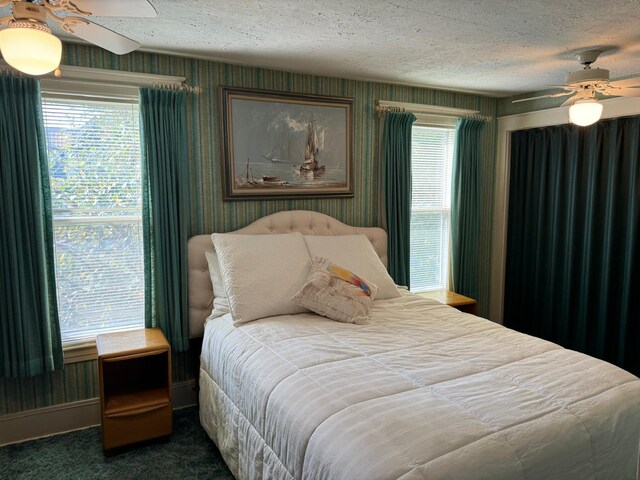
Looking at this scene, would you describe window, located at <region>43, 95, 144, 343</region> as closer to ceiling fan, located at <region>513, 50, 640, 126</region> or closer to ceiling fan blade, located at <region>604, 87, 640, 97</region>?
ceiling fan, located at <region>513, 50, 640, 126</region>

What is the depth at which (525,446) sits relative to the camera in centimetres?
150

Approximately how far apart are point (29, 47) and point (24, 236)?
5.29ft

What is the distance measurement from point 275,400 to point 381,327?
941 millimetres

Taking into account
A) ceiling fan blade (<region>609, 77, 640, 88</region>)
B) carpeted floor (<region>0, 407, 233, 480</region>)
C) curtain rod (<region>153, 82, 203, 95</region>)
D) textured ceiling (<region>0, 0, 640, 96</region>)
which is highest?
textured ceiling (<region>0, 0, 640, 96</region>)

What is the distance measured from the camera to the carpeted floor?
2.46 metres

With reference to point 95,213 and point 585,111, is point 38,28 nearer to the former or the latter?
point 95,213

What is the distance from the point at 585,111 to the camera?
279cm

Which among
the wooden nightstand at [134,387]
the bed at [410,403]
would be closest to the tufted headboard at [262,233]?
the wooden nightstand at [134,387]

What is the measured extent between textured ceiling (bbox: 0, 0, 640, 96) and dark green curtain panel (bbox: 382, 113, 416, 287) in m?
0.52

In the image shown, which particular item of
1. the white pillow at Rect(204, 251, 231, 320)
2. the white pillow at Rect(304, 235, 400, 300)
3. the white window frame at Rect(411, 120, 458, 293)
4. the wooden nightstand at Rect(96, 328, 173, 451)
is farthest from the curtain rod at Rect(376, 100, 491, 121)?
the wooden nightstand at Rect(96, 328, 173, 451)

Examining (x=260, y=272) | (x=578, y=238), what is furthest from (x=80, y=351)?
(x=578, y=238)

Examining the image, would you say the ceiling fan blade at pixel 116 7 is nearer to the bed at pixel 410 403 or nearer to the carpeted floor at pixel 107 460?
the bed at pixel 410 403

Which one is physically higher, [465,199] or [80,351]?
[465,199]

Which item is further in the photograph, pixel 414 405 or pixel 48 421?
pixel 48 421
